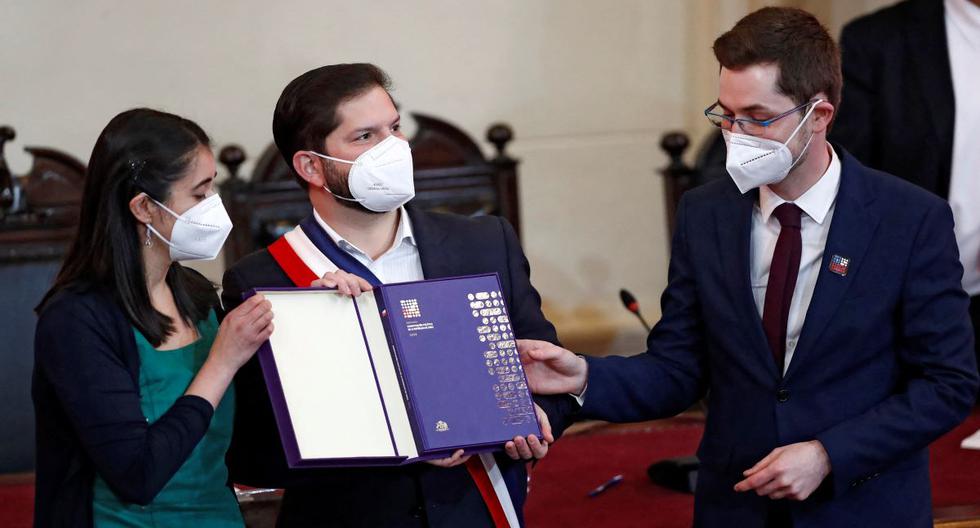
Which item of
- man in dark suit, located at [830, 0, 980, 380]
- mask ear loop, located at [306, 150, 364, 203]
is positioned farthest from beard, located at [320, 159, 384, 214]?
man in dark suit, located at [830, 0, 980, 380]

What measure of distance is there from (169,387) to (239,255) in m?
1.94

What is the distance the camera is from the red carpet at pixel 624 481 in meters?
2.86

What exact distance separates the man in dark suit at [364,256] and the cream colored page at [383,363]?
0.16 m

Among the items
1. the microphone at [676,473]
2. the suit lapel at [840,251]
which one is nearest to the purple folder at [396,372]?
the suit lapel at [840,251]

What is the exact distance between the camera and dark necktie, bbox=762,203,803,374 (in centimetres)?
223

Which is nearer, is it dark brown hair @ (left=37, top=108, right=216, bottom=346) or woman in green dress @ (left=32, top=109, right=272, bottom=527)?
woman in green dress @ (left=32, top=109, right=272, bottom=527)

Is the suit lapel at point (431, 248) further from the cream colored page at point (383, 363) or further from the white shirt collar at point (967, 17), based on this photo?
the white shirt collar at point (967, 17)

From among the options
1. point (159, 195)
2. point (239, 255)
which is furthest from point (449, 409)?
point (239, 255)

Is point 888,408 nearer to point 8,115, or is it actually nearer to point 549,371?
point 549,371

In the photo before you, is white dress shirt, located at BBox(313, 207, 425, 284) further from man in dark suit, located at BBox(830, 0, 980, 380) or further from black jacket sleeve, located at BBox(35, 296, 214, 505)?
man in dark suit, located at BBox(830, 0, 980, 380)

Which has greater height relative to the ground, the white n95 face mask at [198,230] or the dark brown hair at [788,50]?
the dark brown hair at [788,50]

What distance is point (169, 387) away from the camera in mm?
2211

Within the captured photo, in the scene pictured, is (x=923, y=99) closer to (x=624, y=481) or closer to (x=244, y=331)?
(x=624, y=481)

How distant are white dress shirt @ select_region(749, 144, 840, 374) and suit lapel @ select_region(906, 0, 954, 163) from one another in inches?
73.8
